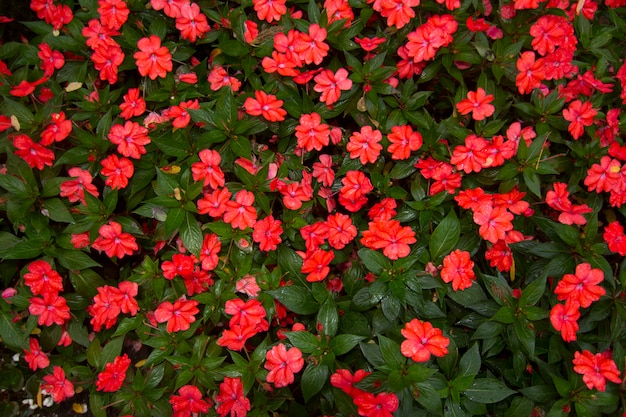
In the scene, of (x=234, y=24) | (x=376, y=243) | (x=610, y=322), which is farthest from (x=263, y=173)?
(x=610, y=322)

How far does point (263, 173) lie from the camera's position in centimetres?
213

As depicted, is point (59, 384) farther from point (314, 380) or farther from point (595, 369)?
point (595, 369)

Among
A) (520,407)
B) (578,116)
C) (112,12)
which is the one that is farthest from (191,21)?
(520,407)

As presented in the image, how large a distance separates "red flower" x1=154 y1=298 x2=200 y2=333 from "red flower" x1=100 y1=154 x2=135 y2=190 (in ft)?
1.89

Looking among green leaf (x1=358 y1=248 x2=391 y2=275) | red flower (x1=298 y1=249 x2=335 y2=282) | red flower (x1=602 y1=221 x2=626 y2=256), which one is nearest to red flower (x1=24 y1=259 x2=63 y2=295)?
red flower (x1=298 y1=249 x2=335 y2=282)

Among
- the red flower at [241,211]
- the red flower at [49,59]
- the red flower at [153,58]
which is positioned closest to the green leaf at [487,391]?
the red flower at [241,211]

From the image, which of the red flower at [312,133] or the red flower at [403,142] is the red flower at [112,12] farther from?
the red flower at [403,142]

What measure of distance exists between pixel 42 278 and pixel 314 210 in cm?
125

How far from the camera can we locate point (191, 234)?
2092 mm

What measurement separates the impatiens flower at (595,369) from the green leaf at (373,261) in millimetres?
814

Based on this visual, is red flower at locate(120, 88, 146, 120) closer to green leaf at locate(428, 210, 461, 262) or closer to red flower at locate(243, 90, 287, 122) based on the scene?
red flower at locate(243, 90, 287, 122)

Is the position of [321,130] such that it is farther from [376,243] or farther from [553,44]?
[553,44]

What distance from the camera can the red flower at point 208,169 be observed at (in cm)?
214

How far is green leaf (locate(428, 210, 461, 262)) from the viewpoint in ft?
6.75
